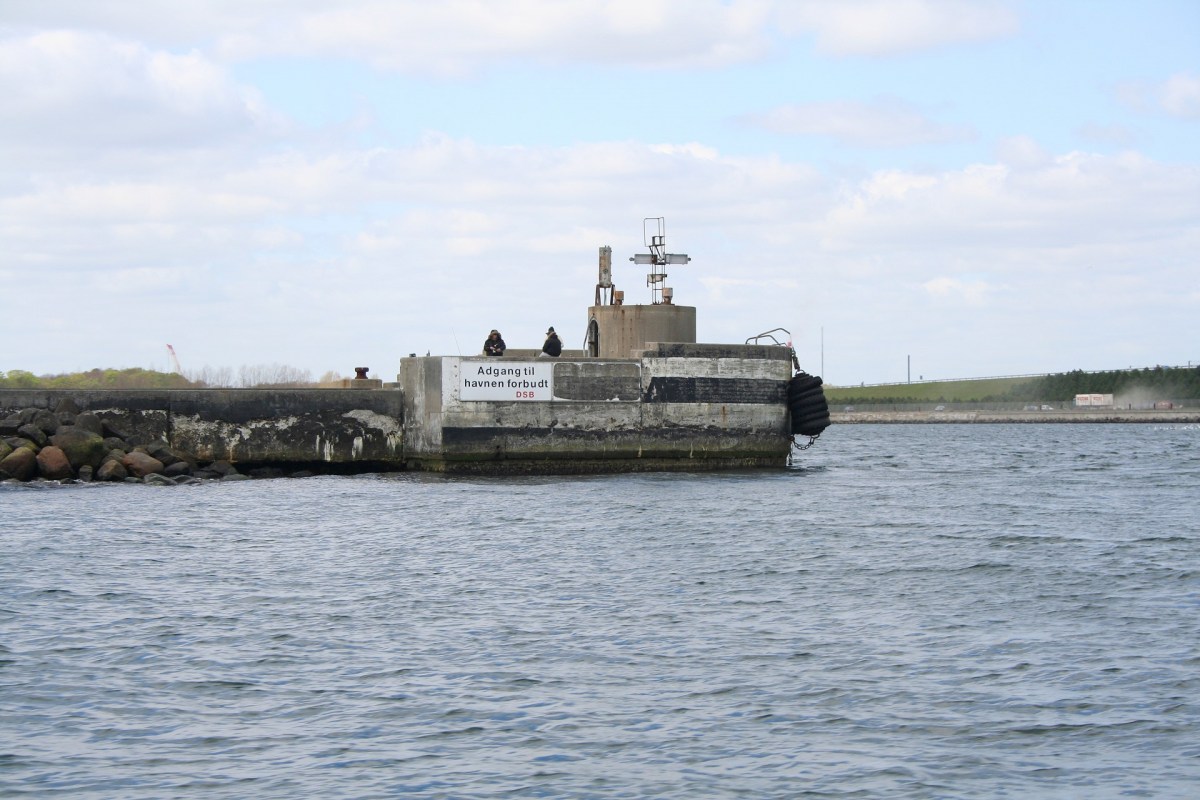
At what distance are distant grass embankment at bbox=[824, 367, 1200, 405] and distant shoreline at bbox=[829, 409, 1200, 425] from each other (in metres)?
9.34

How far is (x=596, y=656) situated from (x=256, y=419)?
1942 cm

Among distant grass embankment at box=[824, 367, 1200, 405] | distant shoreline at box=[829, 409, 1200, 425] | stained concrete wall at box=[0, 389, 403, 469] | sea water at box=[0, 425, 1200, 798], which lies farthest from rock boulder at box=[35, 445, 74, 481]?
distant grass embankment at box=[824, 367, 1200, 405]

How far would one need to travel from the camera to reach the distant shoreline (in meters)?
110

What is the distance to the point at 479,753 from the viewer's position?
26.1ft

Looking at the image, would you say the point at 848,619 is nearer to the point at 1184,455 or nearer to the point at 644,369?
the point at 644,369

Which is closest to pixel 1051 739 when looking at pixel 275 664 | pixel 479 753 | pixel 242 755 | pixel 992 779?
pixel 992 779

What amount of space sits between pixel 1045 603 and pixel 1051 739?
16.1ft

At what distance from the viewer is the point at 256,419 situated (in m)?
28.4

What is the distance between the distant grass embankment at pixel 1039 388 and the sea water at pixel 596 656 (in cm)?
11432

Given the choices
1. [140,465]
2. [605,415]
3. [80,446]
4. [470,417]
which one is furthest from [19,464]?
[605,415]

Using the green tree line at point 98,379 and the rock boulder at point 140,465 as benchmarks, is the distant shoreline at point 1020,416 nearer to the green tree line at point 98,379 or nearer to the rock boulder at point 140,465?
the green tree line at point 98,379

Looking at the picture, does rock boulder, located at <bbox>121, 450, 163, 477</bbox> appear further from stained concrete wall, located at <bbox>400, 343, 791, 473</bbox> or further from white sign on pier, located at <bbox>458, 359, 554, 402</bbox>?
white sign on pier, located at <bbox>458, 359, 554, 402</bbox>

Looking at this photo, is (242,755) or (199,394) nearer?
(242,755)

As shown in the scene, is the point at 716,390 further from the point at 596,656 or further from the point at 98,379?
the point at 98,379
